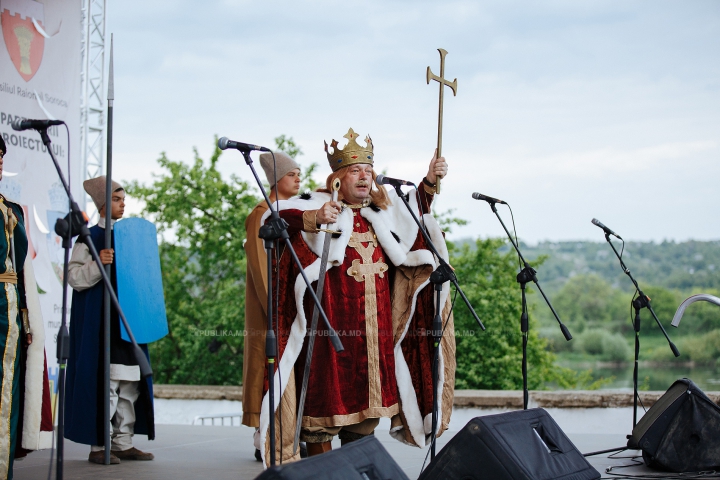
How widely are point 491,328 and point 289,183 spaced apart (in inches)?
243

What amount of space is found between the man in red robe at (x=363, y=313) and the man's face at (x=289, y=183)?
1.00 metres

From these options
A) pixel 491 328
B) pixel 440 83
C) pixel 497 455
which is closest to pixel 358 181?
pixel 440 83

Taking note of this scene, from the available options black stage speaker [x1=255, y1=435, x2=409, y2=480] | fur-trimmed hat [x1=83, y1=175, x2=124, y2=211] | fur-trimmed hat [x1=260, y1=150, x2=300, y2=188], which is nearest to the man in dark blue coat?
fur-trimmed hat [x1=83, y1=175, x2=124, y2=211]

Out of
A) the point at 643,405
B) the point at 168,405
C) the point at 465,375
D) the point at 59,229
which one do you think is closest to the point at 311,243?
the point at 59,229

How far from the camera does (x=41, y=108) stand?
6.23 m

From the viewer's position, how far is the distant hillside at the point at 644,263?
3296 cm

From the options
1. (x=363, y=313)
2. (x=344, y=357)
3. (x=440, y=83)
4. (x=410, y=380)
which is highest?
(x=440, y=83)

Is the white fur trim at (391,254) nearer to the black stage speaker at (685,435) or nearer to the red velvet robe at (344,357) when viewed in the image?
the red velvet robe at (344,357)

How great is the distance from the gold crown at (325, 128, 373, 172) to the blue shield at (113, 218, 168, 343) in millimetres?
1578

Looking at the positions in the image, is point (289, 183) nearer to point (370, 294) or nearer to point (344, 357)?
point (370, 294)

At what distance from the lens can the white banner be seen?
19.6 ft

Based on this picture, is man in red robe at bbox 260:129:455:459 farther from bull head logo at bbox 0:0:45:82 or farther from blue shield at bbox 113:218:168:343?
bull head logo at bbox 0:0:45:82

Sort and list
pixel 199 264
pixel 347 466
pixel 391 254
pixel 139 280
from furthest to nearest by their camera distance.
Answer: pixel 199 264 → pixel 139 280 → pixel 391 254 → pixel 347 466

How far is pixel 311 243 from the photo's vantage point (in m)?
3.84
